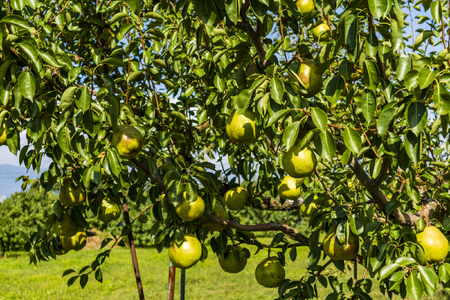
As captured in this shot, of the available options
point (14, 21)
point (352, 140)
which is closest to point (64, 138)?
point (14, 21)

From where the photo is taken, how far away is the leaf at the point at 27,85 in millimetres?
1381

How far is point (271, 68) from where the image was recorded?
52.6 inches

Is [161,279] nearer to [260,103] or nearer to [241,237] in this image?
[241,237]

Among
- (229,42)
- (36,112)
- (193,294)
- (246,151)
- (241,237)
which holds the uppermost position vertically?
(229,42)

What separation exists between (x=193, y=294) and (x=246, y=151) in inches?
239

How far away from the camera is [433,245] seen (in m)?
1.84

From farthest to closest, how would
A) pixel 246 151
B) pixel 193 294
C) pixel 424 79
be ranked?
pixel 193 294, pixel 246 151, pixel 424 79

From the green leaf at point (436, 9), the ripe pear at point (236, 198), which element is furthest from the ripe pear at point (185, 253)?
the green leaf at point (436, 9)

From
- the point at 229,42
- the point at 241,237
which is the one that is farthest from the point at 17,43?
the point at 241,237

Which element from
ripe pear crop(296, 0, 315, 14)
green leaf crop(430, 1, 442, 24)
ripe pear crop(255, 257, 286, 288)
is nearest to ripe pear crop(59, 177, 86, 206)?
ripe pear crop(255, 257, 286, 288)

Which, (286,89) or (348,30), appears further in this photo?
(286,89)

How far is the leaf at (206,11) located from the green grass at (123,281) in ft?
20.1

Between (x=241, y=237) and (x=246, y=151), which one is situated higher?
(x=246, y=151)

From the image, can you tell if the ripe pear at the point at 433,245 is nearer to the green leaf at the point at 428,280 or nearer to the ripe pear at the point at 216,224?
the green leaf at the point at 428,280
